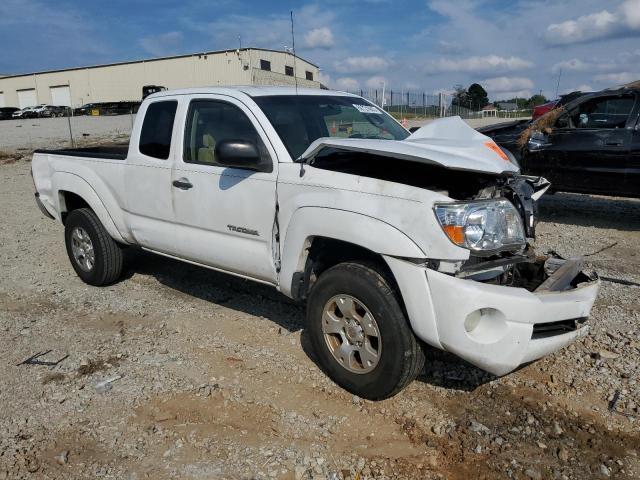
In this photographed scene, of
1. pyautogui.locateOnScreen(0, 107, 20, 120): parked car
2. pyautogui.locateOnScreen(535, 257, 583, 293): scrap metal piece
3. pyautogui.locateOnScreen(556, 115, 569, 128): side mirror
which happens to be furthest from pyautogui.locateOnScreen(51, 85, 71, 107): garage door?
pyautogui.locateOnScreen(535, 257, 583, 293): scrap metal piece

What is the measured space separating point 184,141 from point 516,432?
3184 millimetres

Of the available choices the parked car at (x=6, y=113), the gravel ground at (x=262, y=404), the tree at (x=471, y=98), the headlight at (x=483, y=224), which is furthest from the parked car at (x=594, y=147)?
the parked car at (x=6, y=113)

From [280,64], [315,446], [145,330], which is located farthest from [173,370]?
[280,64]

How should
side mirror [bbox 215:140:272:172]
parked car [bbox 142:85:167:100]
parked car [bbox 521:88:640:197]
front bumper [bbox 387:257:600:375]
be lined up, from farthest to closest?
parked car [bbox 521:88:640:197], parked car [bbox 142:85:167:100], side mirror [bbox 215:140:272:172], front bumper [bbox 387:257:600:375]

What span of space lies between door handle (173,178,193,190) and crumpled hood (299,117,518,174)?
1.15 m

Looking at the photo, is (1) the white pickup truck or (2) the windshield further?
(2) the windshield

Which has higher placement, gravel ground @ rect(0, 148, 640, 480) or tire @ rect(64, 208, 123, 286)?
tire @ rect(64, 208, 123, 286)

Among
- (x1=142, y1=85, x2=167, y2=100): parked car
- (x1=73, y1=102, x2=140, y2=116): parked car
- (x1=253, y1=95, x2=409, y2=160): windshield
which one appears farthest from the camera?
(x1=73, y1=102, x2=140, y2=116): parked car

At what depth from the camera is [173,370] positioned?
400 centimetres

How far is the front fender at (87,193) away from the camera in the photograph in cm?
536

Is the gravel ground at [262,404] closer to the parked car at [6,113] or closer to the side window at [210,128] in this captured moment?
the side window at [210,128]

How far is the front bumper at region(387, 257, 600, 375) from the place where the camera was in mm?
2971

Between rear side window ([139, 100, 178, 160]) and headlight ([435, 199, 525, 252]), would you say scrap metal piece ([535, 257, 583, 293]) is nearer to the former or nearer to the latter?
headlight ([435, 199, 525, 252])

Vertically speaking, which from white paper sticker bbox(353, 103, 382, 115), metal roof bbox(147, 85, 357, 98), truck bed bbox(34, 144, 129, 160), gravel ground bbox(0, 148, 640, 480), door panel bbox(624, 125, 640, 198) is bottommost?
gravel ground bbox(0, 148, 640, 480)
